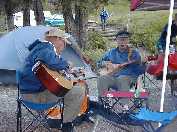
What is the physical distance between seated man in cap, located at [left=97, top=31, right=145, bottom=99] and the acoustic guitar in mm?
1269

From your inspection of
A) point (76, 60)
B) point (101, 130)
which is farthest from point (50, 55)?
point (76, 60)

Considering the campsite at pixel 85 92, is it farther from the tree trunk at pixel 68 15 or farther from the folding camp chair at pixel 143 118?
the tree trunk at pixel 68 15

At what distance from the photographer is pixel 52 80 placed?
6.61 metres

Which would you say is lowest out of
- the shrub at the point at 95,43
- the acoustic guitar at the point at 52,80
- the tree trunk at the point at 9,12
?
the shrub at the point at 95,43

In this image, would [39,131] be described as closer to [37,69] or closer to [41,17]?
[37,69]

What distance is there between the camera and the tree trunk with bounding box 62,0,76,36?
15.5 m

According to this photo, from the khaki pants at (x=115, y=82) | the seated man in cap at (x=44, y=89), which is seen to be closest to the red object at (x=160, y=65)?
the khaki pants at (x=115, y=82)

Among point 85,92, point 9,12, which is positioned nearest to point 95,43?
point 9,12

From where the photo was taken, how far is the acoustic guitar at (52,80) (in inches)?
260

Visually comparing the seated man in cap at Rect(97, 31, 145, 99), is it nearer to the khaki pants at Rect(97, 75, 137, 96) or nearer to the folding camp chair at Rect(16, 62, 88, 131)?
the khaki pants at Rect(97, 75, 137, 96)

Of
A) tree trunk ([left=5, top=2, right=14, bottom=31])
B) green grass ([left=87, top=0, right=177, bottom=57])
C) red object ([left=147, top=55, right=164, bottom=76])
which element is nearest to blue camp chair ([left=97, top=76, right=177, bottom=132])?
red object ([left=147, top=55, right=164, bottom=76])

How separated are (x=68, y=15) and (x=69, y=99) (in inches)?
363

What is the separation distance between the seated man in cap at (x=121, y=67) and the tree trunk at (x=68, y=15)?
6.93 metres

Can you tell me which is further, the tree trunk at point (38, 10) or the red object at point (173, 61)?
the tree trunk at point (38, 10)
